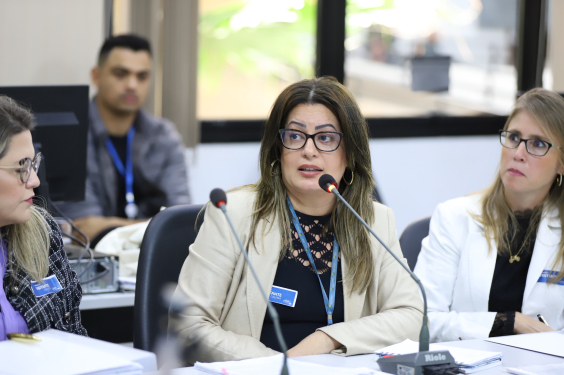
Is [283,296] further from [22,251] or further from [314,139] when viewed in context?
[22,251]

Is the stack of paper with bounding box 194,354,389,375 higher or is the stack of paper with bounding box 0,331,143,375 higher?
the stack of paper with bounding box 0,331,143,375

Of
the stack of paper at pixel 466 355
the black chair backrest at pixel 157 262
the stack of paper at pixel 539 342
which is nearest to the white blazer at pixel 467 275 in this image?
the stack of paper at pixel 539 342

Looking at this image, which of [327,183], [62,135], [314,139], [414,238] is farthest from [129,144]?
[327,183]

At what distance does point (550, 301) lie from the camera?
2.07 metres

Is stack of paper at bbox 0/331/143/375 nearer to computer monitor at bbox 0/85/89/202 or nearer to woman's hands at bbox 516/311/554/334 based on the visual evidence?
computer monitor at bbox 0/85/89/202

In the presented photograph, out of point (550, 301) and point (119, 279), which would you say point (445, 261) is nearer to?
point (550, 301)

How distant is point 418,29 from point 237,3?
1353mm

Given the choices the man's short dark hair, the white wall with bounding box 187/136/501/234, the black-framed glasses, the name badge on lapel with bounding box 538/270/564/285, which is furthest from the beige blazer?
the white wall with bounding box 187/136/501/234

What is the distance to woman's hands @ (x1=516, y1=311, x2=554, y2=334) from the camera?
1.97 meters

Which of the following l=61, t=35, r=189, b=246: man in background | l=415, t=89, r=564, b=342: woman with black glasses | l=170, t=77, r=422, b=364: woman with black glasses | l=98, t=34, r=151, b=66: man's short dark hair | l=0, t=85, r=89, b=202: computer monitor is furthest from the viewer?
l=98, t=34, r=151, b=66: man's short dark hair

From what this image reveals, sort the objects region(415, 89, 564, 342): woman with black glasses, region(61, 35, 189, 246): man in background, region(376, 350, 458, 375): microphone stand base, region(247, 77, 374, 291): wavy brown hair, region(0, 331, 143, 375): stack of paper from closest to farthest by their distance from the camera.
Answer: region(0, 331, 143, 375): stack of paper, region(376, 350, 458, 375): microphone stand base, region(247, 77, 374, 291): wavy brown hair, region(415, 89, 564, 342): woman with black glasses, region(61, 35, 189, 246): man in background

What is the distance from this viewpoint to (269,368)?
4.44 ft

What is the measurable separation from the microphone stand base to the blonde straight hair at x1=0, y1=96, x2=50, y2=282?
0.86m

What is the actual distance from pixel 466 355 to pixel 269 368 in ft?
1.53
